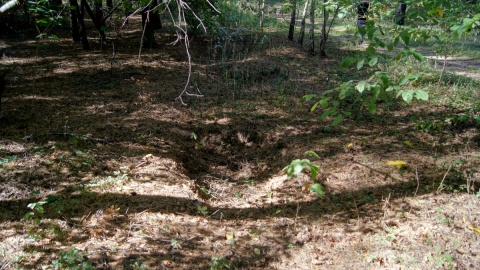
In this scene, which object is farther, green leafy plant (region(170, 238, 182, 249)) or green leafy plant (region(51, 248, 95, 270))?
green leafy plant (region(170, 238, 182, 249))

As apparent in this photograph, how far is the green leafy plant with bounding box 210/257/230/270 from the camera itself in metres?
2.86

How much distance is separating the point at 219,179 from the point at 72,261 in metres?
2.23

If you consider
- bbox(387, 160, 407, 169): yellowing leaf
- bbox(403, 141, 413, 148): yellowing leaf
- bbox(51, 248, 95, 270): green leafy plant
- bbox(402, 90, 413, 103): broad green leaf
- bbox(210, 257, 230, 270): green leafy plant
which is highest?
bbox(402, 90, 413, 103): broad green leaf

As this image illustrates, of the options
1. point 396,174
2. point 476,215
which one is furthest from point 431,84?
point 476,215

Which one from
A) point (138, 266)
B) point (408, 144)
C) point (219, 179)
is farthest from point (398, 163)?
point (138, 266)

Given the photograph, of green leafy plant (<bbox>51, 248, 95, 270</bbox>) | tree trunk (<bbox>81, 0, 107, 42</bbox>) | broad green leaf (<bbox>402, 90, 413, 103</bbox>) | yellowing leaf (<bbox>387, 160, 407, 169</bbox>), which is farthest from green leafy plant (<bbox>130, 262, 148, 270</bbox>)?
tree trunk (<bbox>81, 0, 107, 42</bbox>)

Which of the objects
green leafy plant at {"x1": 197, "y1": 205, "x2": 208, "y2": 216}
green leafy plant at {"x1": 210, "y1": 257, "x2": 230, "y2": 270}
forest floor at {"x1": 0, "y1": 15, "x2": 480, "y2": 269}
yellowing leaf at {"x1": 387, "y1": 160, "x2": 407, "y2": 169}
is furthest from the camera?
yellowing leaf at {"x1": 387, "y1": 160, "x2": 407, "y2": 169}

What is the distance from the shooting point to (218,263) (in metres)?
2.89

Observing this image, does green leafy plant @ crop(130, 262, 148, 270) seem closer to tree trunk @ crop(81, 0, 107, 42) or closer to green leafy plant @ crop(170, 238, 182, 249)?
green leafy plant @ crop(170, 238, 182, 249)

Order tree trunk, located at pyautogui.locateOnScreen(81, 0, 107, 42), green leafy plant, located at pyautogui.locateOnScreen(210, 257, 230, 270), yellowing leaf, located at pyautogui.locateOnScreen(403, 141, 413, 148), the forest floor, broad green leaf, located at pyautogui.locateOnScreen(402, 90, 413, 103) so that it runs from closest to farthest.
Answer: broad green leaf, located at pyautogui.locateOnScreen(402, 90, 413, 103), green leafy plant, located at pyautogui.locateOnScreen(210, 257, 230, 270), the forest floor, yellowing leaf, located at pyautogui.locateOnScreen(403, 141, 413, 148), tree trunk, located at pyautogui.locateOnScreen(81, 0, 107, 42)

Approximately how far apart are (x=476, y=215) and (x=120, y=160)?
172 inches

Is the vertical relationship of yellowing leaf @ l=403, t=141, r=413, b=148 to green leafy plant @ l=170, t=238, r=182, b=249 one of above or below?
above

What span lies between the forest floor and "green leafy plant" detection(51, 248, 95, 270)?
0.24 ft

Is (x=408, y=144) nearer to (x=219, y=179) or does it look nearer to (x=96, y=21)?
(x=219, y=179)
